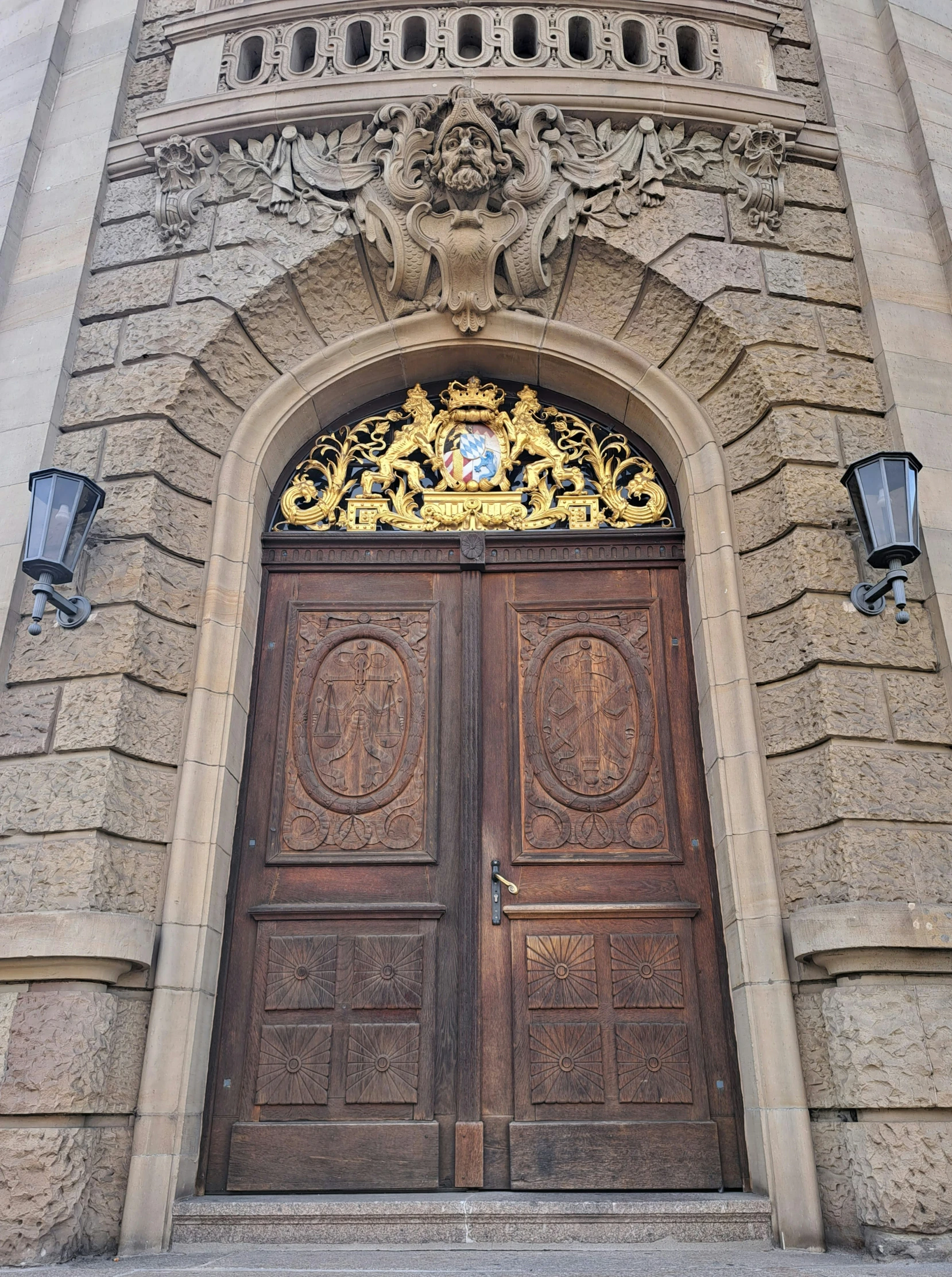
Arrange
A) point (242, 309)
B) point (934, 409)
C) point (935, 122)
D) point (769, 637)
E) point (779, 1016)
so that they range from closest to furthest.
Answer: point (779, 1016) → point (769, 637) → point (934, 409) → point (242, 309) → point (935, 122)

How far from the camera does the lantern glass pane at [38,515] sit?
5.03m

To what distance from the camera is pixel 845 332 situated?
6129 millimetres

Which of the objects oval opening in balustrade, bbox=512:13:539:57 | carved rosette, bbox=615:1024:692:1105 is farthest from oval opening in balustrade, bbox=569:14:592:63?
carved rosette, bbox=615:1024:692:1105

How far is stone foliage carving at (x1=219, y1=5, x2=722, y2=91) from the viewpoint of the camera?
687cm

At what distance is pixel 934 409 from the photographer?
5777 millimetres

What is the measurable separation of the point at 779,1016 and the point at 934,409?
358 centimetres

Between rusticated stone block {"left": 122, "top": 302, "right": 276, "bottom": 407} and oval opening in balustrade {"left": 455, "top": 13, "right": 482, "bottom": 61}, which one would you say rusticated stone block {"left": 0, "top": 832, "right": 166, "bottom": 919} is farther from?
oval opening in balustrade {"left": 455, "top": 13, "right": 482, "bottom": 61}

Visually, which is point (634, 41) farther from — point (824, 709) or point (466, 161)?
point (824, 709)

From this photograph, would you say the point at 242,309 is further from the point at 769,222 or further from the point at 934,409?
the point at 934,409

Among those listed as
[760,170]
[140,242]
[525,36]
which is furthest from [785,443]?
[140,242]

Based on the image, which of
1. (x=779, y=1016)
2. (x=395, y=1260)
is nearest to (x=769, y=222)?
(x=779, y=1016)

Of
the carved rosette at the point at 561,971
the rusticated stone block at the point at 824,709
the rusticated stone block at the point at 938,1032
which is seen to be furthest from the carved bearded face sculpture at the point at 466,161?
the rusticated stone block at the point at 938,1032

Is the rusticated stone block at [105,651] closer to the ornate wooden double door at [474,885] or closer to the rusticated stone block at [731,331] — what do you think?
the ornate wooden double door at [474,885]

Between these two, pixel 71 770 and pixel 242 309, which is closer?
pixel 71 770
